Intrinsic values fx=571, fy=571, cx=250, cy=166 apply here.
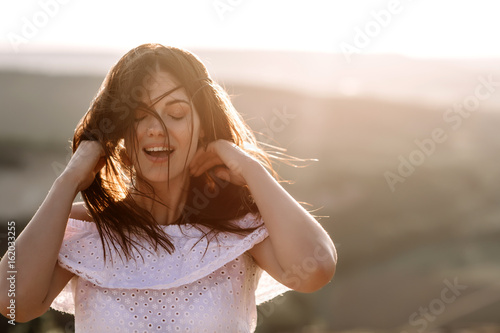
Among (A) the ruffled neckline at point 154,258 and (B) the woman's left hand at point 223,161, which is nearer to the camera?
(A) the ruffled neckline at point 154,258

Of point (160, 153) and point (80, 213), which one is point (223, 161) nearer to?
point (160, 153)

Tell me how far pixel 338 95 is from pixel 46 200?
28.4 feet

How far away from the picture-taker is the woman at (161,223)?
161cm

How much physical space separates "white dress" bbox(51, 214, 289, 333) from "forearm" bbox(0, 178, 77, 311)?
0.11 metres

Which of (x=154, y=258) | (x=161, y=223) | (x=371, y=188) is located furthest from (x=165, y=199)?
(x=371, y=188)

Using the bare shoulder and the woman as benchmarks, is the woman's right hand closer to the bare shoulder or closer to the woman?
the woman

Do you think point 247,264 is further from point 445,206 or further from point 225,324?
point 445,206

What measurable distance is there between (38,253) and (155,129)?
1.52 feet

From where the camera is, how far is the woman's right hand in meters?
1.66

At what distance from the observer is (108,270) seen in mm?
1686

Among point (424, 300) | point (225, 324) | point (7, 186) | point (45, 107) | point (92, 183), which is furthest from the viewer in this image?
point (424, 300)

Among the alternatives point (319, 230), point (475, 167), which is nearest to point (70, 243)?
point (319, 230)

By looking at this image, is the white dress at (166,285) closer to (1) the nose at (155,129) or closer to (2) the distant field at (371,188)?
(1) the nose at (155,129)

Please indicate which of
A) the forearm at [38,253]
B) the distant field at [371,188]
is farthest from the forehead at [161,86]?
the distant field at [371,188]
